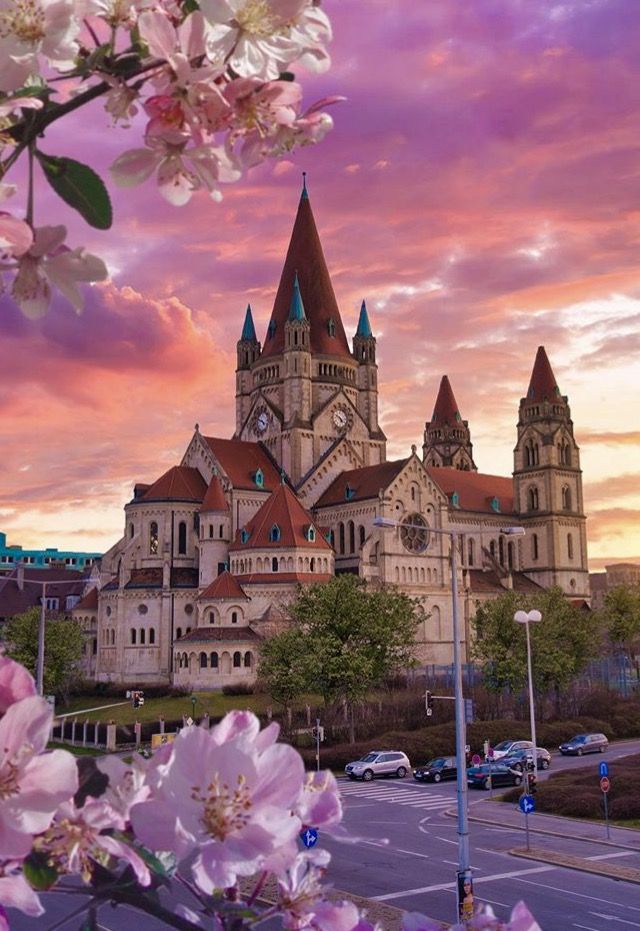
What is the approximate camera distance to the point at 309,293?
107188 mm

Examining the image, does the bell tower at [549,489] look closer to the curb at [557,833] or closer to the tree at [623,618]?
the tree at [623,618]

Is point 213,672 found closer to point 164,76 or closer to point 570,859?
point 570,859

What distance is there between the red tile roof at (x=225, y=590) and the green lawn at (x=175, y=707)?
816 centimetres

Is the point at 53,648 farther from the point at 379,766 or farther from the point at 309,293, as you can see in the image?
the point at 309,293

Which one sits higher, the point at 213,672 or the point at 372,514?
the point at 372,514

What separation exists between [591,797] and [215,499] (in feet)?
176

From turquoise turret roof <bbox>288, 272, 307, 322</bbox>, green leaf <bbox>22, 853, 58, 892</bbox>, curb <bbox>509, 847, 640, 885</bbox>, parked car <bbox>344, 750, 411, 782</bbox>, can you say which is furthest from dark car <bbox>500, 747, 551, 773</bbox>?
turquoise turret roof <bbox>288, 272, 307, 322</bbox>

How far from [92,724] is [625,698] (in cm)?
4136

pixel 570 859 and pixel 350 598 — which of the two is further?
pixel 350 598

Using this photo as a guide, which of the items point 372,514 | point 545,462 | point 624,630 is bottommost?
point 624,630

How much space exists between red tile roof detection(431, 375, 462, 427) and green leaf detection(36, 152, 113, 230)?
14508cm

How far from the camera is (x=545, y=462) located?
116 m

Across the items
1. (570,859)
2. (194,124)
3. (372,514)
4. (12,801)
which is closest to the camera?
(12,801)

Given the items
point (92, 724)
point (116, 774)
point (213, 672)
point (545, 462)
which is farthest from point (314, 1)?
point (545, 462)
